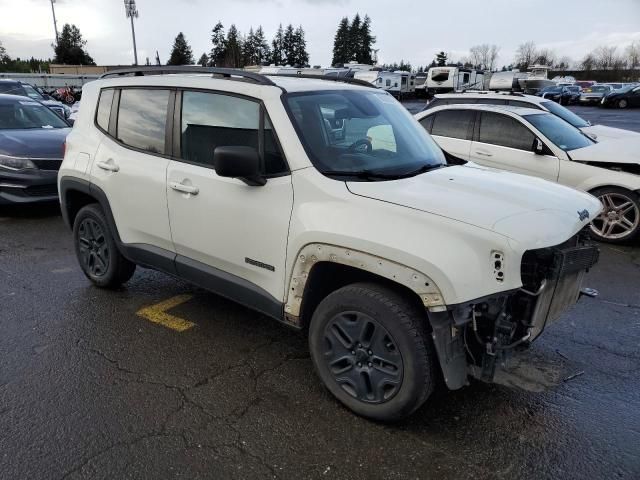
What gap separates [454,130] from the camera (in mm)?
7949

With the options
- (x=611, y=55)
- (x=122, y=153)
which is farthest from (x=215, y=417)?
(x=611, y=55)

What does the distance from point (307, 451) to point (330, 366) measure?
0.50 metres

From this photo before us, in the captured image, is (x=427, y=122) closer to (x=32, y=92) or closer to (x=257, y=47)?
(x=32, y=92)

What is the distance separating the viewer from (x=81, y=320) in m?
4.13

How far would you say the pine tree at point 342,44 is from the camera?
103m

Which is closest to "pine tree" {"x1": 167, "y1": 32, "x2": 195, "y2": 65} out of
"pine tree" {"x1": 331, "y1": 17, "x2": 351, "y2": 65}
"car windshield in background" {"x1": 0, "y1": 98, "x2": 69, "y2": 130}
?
"pine tree" {"x1": 331, "y1": 17, "x2": 351, "y2": 65}

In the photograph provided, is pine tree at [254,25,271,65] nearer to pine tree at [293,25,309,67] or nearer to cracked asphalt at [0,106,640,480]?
pine tree at [293,25,309,67]

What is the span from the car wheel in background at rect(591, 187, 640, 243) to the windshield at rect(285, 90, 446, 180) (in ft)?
12.6

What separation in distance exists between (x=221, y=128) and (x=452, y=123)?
545 centimetres

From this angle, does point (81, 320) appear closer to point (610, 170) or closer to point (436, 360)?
point (436, 360)

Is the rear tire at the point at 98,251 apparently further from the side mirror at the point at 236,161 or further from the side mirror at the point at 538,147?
the side mirror at the point at 538,147

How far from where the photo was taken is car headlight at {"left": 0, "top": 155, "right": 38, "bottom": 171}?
709 centimetres

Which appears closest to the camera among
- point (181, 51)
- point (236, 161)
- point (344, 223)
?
point (344, 223)

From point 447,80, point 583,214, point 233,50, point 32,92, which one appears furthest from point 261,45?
point 583,214
